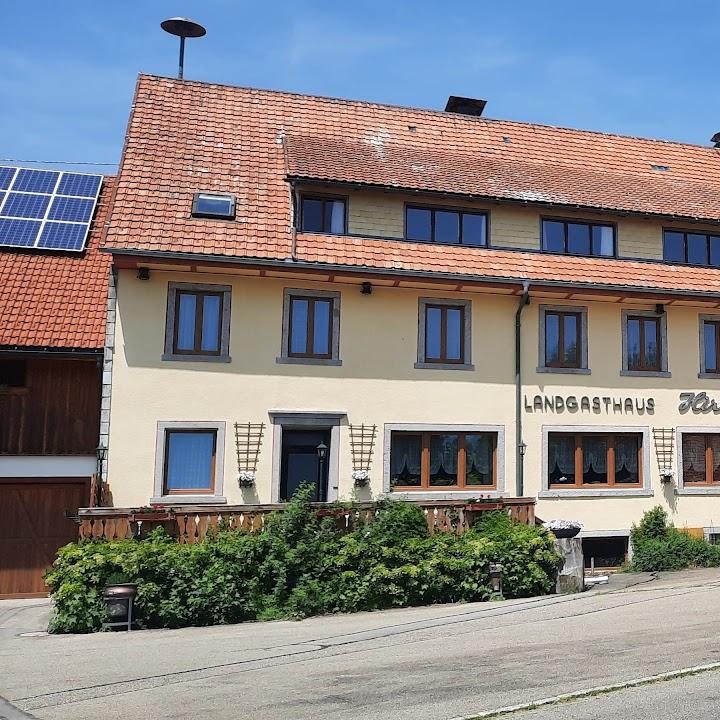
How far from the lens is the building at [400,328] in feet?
49.5

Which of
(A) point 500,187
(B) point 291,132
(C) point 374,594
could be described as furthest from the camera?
(B) point 291,132

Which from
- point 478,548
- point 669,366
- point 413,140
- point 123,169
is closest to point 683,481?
point 669,366

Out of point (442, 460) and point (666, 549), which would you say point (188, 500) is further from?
point (666, 549)

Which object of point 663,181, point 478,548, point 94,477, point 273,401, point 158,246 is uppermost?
point 663,181

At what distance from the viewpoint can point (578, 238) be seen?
59.1ft

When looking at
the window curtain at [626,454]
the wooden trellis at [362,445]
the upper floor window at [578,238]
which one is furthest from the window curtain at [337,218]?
the window curtain at [626,454]

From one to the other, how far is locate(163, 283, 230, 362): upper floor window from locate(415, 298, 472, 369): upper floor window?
4.16 metres

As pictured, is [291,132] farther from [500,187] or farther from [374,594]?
[374,594]

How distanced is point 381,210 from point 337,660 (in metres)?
10.5

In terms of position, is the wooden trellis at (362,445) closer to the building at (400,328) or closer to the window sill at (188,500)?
the building at (400,328)

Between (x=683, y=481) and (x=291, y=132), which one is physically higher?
(x=291, y=132)

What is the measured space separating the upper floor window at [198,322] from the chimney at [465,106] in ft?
36.7

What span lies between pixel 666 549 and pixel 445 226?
27.6ft

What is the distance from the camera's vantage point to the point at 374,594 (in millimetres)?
12320
